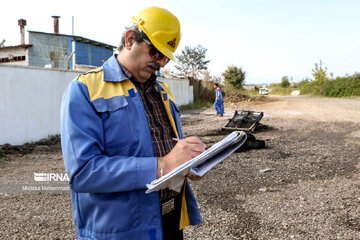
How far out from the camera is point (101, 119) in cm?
124

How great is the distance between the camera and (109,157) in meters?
1.18

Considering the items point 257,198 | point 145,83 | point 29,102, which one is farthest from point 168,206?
point 29,102

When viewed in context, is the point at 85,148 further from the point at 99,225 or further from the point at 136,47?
the point at 136,47

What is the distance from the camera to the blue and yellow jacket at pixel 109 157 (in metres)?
1.15

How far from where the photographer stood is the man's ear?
1424mm

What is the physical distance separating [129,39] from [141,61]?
0.38 ft

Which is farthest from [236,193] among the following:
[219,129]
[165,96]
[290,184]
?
[219,129]

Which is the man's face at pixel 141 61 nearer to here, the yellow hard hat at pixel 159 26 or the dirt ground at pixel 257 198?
the yellow hard hat at pixel 159 26

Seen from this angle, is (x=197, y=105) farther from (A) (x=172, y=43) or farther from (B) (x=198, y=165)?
(B) (x=198, y=165)

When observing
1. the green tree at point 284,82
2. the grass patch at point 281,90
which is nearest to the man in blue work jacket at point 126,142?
the grass patch at point 281,90

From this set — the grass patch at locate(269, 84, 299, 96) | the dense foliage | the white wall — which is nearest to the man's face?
the white wall

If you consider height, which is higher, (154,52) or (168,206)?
(154,52)

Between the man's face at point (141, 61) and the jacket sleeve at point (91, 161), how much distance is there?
0.35 m

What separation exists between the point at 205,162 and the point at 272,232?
261 centimetres
